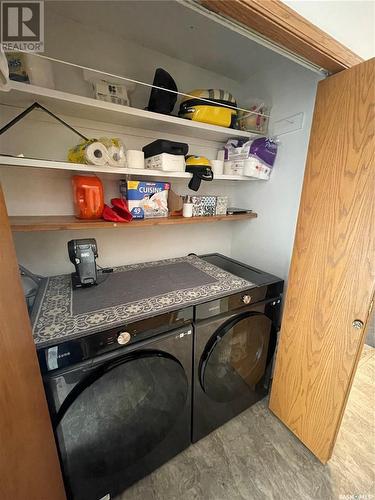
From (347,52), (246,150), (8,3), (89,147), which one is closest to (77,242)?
(89,147)

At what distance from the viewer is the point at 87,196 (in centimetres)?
114

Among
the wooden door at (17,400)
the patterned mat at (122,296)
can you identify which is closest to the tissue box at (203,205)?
the patterned mat at (122,296)

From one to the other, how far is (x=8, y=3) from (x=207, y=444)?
2485mm

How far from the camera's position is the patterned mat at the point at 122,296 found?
2.80ft

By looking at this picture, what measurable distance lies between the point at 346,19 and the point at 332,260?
100 cm

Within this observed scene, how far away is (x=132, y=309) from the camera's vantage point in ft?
3.18

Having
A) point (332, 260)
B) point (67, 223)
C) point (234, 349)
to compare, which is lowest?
point (234, 349)

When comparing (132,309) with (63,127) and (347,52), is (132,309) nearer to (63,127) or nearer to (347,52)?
(63,127)

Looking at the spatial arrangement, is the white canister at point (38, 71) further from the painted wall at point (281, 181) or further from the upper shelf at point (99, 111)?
the painted wall at point (281, 181)

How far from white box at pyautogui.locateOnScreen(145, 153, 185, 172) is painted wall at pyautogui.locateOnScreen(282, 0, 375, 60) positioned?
74 cm

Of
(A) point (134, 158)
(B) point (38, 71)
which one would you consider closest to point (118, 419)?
(A) point (134, 158)

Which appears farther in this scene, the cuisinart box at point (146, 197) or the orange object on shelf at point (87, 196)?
the cuisinart box at point (146, 197)

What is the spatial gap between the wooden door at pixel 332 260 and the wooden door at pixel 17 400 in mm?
1284

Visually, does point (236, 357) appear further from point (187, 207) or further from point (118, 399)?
point (187, 207)
